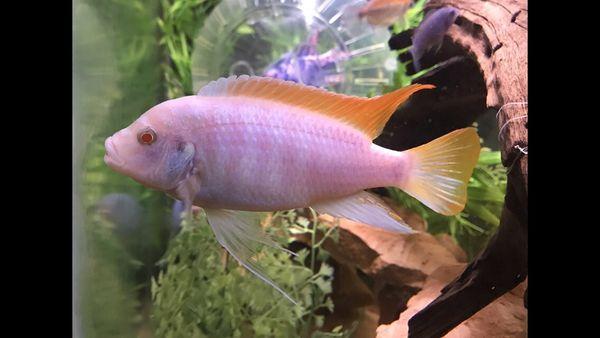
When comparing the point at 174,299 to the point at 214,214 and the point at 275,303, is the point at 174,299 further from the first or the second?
the point at 214,214

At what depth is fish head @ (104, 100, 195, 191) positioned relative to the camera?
1039mm

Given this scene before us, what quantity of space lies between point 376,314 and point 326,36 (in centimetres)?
116

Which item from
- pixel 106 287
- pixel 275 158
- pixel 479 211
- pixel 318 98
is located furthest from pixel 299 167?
pixel 106 287

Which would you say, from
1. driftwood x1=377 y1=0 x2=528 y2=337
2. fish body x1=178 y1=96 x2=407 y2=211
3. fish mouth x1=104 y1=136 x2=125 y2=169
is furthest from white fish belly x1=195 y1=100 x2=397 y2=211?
driftwood x1=377 y1=0 x2=528 y2=337

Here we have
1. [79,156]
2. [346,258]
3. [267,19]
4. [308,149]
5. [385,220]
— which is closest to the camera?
[308,149]

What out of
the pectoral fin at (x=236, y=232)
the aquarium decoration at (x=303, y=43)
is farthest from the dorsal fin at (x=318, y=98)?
the aquarium decoration at (x=303, y=43)

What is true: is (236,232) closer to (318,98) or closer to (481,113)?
(318,98)

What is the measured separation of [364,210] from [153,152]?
48 centimetres

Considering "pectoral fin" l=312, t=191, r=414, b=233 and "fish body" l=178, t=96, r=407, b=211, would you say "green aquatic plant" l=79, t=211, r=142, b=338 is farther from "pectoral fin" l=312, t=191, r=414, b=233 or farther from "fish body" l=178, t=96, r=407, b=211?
"pectoral fin" l=312, t=191, r=414, b=233

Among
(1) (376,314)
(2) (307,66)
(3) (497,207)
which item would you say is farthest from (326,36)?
(1) (376,314)

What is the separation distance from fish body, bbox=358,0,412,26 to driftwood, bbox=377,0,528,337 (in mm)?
291

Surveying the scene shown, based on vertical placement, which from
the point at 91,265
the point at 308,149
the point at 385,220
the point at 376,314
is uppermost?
the point at 308,149

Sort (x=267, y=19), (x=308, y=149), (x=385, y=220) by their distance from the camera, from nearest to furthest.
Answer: (x=308, y=149), (x=385, y=220), (x=267, y=19)

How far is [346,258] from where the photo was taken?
193 cm
